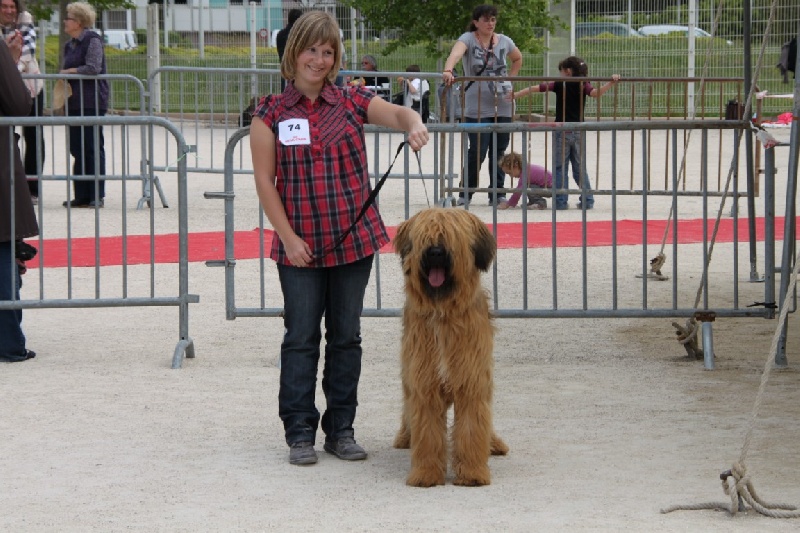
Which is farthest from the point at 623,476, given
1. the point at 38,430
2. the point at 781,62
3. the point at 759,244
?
the point at 759,244

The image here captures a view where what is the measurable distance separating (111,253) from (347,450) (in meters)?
5.80

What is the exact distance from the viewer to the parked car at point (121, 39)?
32.6 metres

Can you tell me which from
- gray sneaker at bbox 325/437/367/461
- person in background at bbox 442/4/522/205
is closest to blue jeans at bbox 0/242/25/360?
gray sneaker at bbox 325/437/367/461

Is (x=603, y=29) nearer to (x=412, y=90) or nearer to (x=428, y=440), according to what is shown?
(x=412, y=90)

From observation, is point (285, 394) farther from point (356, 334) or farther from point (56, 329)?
point (56, 329)

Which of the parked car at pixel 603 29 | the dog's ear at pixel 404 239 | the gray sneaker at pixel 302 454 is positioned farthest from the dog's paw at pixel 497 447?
the parked car at pixel 603 29

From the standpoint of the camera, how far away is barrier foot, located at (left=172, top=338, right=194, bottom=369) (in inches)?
274

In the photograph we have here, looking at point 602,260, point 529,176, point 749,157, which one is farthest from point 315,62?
point 529,176

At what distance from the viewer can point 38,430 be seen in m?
5.69

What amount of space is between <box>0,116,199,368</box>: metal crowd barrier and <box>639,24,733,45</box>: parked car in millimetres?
13331

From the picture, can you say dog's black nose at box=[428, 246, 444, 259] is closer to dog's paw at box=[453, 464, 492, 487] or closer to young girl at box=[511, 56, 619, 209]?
dog's paw at box=[453, 464, 492, 487]

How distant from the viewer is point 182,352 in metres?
7.02

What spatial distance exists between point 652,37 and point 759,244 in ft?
49.2

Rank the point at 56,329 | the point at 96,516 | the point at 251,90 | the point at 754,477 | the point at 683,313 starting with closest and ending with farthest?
the point at 96,516
the point at 754,477
the point at 683,313
the point at 56,329
the point at 251,90
